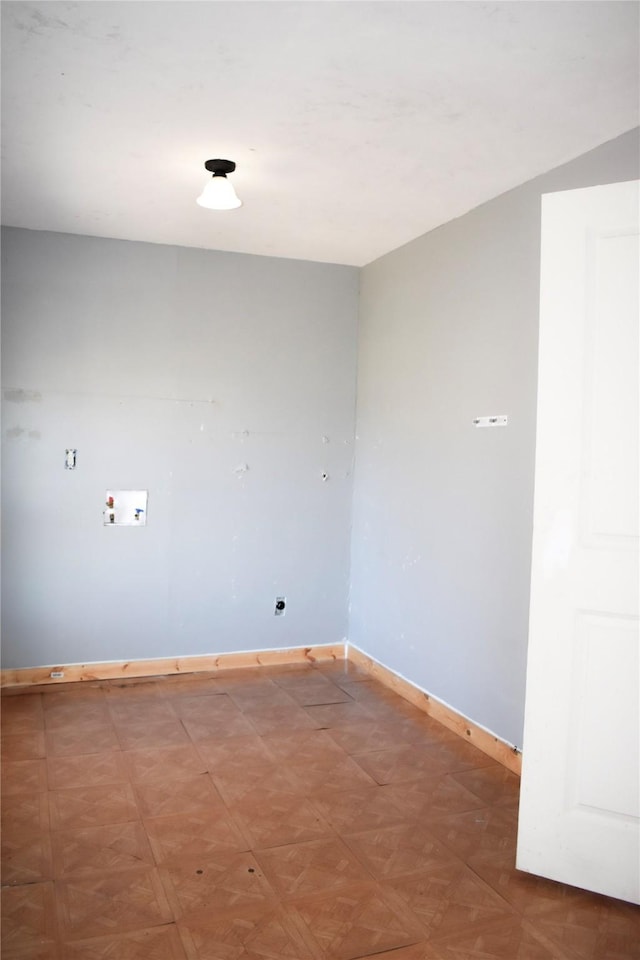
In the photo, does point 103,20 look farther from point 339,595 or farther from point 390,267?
point 339,595

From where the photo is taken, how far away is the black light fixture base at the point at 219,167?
3.25m

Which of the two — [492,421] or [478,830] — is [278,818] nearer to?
[478,830]

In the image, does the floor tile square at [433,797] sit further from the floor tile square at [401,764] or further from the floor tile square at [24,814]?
the floor tile square at [24,814]

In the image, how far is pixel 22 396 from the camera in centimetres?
434

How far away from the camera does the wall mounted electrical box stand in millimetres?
4535

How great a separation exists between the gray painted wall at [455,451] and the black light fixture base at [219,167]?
125 cm

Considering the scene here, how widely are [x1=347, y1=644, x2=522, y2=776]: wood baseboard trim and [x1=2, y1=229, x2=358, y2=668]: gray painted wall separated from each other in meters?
0.39

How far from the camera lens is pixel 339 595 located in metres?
5.09

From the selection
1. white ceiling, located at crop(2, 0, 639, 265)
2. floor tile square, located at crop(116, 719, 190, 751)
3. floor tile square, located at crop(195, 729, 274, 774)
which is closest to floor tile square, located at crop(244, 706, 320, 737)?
floor tile square, located at crop(195, 729, 274, 774)

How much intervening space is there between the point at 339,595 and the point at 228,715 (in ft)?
4.36

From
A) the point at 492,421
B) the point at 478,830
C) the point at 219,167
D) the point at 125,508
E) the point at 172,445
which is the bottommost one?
the point at 478,830

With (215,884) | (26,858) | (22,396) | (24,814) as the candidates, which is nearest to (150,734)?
(24,814)

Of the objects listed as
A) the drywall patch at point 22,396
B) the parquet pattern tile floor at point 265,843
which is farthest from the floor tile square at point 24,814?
the drywall patch at point 22,396

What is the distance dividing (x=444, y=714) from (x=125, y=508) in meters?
2.16
